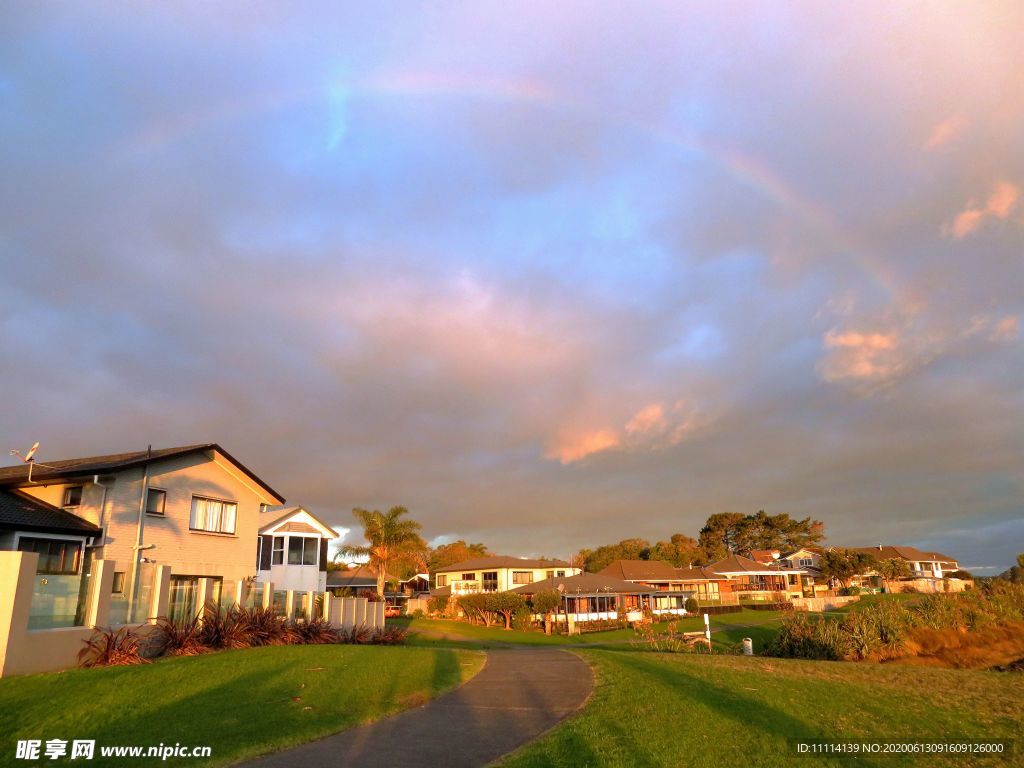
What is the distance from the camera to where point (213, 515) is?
30.2m

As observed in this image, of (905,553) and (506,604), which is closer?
(506,604)

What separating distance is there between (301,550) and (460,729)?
37526mm

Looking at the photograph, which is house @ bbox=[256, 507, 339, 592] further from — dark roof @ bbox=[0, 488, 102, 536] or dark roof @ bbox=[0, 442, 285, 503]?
dark roof @ bbox=[0, 488, 102, 536]

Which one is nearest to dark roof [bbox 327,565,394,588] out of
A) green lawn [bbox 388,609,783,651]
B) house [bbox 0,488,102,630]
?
green lawn [bbox 388,609,783,651]

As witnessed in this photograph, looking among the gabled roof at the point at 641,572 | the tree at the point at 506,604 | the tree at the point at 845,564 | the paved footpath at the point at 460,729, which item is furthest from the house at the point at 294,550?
the tree at the point at 845,564

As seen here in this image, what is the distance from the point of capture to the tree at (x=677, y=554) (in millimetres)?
117125

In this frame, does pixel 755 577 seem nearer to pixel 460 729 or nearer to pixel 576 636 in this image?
pixel 576 636

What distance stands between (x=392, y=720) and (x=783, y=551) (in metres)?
127

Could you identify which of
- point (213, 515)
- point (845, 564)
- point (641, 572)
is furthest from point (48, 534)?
point (845, 564)

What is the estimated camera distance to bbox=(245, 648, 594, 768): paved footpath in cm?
932

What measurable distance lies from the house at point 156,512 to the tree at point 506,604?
25.6m

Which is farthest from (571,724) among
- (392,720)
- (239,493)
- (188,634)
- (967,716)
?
(239,493)

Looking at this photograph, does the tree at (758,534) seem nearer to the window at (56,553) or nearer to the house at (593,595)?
the house at (593,595)

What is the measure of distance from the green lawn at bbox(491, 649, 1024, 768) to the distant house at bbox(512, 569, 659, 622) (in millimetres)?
38536
